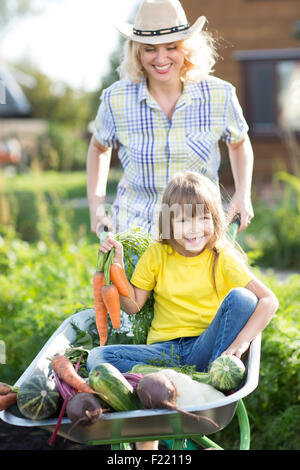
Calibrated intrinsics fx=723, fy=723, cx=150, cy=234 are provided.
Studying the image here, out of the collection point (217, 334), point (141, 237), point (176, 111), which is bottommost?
point (217, 334)

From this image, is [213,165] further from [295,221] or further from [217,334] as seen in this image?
[295,221]

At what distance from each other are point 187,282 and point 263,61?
12.5 m

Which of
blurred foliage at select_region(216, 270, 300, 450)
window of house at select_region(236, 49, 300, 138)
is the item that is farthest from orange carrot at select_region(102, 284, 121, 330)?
window of house at select_region(236, 49, 300, 138)

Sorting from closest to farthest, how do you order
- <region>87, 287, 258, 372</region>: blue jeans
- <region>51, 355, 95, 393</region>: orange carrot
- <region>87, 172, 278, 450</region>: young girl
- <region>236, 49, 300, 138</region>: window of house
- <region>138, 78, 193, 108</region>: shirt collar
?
<region>51, 355, 95, 393</region>: orange carrot
<region>87, 287, 258, 372</region>: blue jeans
<region>87, 172, 278, 450</region>: young girl
<region>138, 78, 193, 108</region>: shirt collar
<region>236, 49, 300, 138</region>: window of house

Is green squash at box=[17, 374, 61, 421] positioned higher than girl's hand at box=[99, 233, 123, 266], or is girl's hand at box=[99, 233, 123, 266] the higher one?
girl's hand at box=[99, 233, 123, 266]

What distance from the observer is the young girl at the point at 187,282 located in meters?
2.81

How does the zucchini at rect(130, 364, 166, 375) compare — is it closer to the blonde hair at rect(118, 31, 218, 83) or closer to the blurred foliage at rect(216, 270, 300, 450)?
the blurred foliage at rect(216, 270, 300, 450)

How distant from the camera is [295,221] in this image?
7.93 meters

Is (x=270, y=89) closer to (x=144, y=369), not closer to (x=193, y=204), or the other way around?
(x=193, y=204)

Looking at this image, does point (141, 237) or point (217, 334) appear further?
point (141, 237)

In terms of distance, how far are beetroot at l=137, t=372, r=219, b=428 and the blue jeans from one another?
17.7 inches

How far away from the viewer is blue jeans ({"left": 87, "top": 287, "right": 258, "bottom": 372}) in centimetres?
271

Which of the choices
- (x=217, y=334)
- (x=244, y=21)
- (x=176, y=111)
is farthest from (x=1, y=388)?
(x=244, y=21)

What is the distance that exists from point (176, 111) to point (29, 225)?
18.3ft
